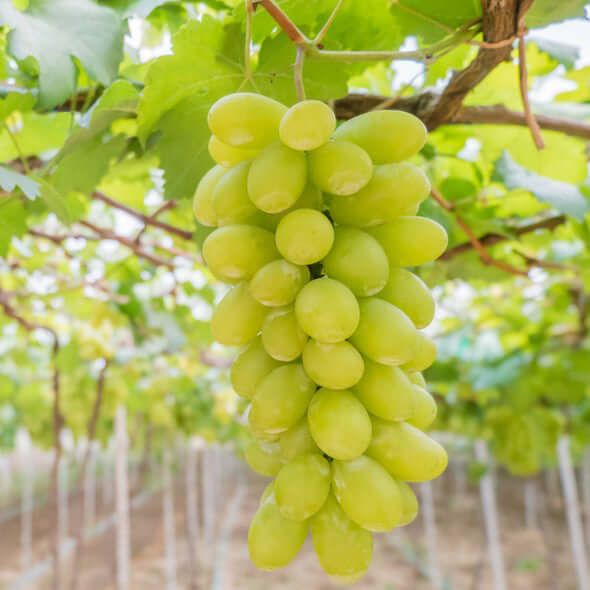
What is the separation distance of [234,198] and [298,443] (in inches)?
10.2

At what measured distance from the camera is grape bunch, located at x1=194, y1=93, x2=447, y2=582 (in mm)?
566

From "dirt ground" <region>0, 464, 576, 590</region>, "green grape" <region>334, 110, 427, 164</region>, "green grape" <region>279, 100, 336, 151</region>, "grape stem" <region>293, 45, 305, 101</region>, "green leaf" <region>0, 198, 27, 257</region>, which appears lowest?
"dirt ground" <region>0, 464, 576, 590</region>

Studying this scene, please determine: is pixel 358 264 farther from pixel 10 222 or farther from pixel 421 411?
pixel 10 222

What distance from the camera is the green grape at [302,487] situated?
0.56 meters

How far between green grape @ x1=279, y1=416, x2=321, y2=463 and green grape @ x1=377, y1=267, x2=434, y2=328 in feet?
0.52

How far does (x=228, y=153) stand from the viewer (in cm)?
67

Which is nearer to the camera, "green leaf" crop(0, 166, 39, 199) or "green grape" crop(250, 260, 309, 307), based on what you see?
"green grape" crop(250, 260, 309, 307)

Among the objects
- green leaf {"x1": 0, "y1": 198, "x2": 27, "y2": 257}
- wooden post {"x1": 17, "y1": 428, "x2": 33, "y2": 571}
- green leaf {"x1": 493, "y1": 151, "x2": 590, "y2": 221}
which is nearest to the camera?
green leaf {"x1": 0, "y1": 198, "x2": 27, "y2": 257}

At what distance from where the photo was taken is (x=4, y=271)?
3.20 metres

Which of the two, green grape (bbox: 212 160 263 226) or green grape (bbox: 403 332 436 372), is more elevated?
green grape (bbox: 212 160 263 226)

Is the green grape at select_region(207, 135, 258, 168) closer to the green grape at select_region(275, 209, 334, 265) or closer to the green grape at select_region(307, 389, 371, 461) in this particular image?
the green grape at select_region(275, 209, 334, 265)

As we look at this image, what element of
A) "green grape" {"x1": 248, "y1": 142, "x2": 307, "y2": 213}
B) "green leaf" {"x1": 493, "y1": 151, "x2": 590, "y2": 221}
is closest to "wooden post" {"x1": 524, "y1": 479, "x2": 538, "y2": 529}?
"green leaf" {"x1": 493, "y1": 151, "x2": 590, "y2": 221}

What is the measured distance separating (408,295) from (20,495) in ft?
52.2

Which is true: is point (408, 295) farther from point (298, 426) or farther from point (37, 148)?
point (37, 148)
